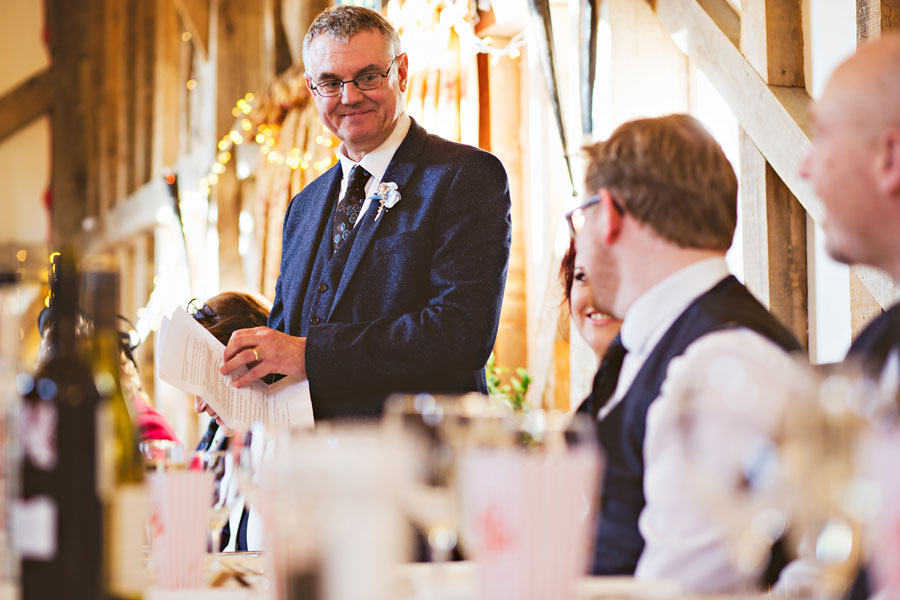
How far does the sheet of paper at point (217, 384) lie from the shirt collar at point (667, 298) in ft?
2.55

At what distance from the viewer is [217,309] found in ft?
9.16

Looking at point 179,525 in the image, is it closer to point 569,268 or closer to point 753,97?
point 569,268

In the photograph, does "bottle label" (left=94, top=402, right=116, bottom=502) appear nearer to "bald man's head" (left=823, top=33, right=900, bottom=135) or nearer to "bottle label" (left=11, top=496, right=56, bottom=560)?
"bottle label" (left=11, top=496, right=56, bottom=560)

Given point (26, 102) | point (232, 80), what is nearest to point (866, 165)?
point (232, 80)

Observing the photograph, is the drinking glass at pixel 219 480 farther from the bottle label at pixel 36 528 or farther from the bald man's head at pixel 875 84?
the bald man's head at pixel 875 84

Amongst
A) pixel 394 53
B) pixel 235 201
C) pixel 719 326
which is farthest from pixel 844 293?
pixel 235 201

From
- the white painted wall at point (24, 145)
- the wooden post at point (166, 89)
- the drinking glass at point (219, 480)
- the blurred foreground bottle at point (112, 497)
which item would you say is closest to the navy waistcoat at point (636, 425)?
the drinking glass at point (219, 480)

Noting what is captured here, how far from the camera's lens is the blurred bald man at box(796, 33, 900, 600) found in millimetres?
1255

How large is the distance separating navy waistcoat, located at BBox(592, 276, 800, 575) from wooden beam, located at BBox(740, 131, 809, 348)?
132cm

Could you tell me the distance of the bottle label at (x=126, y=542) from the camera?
95cm

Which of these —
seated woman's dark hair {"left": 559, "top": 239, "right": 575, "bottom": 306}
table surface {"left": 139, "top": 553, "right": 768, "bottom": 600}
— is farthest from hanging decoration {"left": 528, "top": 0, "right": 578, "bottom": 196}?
table surface {"left": 139, "top": 553, "right": 768, "bottom": 600}

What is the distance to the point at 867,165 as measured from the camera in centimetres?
127

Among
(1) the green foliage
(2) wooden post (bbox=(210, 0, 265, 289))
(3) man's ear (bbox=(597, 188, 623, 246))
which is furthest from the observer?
(2) wooden post (bbox=(210, 0, 265, 289))

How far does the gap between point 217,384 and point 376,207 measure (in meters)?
0.49
